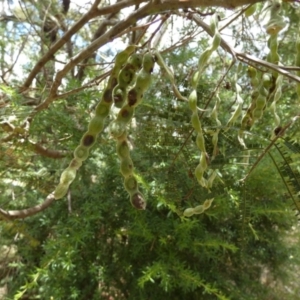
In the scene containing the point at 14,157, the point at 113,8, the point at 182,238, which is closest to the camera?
the point at 113,8

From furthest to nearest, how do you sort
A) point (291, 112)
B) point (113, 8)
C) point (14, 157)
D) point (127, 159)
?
point (291, 112) → point (14, 157) → point (113, 8) → point (127, 159)

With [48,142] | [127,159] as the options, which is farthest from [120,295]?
[127,159]

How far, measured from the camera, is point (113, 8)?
685 mm

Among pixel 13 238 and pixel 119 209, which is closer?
pixel 119 209

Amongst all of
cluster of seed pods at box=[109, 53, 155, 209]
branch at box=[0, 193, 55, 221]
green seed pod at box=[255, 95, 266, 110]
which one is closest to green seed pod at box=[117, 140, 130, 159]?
cluster of seed pods at box=[109, 53, 155, 209]

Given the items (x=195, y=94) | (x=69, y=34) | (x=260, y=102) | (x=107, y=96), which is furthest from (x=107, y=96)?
(x=69, y=34)

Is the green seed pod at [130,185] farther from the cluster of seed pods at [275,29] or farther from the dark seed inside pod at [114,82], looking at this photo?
the cluster of seed pods at [275,29]

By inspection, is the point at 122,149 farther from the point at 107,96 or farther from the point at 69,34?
the point at 69,34

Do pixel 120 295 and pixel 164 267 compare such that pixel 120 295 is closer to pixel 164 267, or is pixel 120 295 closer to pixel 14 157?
pixel 164 267

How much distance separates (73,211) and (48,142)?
0.21 meters

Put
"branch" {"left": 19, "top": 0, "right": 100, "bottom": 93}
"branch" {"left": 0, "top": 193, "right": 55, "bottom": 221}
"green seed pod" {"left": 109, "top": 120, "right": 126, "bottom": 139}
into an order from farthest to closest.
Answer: "branch" {"left": 0, "top": 193, "right": 55, "bottom": 221} < "branch" {"left": 19, "top": 0, "right": 100, "bottom": 93} < "green seed pod" {"left": 109, "top": 120, "right": 126, "bottom": 139}

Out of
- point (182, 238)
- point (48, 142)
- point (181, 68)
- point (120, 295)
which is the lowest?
point (120, 295)

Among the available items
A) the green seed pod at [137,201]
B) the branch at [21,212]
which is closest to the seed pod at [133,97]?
the green seed pod at [137,201]

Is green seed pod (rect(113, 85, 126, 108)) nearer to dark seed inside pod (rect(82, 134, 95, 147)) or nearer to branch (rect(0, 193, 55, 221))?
dark seed inside pod (rect(82, 134, 95, 147))
